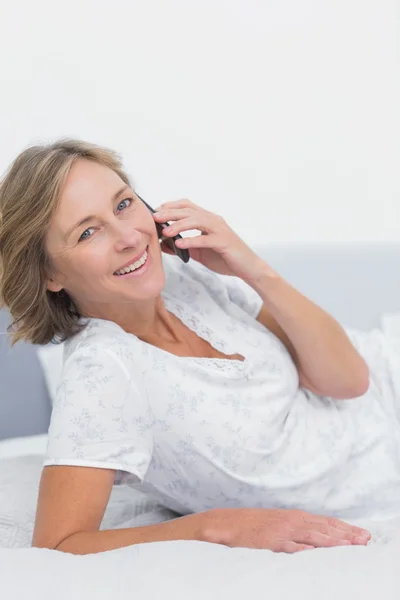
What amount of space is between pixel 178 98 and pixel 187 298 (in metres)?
0.91

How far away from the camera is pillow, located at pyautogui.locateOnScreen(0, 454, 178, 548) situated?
1.70 m

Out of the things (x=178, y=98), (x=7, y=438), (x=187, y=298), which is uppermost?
(x=178, y=98)

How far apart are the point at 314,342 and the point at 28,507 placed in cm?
65

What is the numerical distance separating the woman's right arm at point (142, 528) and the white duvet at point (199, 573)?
96 millimetres

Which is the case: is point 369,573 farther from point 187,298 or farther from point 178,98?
point 178,98

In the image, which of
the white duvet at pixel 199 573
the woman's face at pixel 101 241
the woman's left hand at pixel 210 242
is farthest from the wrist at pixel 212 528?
the woman's left hand at pixel 210 242

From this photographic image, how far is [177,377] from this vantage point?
1.53m

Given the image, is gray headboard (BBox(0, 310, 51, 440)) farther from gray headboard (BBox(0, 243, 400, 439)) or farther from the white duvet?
the white duvet

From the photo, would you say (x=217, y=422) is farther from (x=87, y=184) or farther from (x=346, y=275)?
(x=346, y=275)

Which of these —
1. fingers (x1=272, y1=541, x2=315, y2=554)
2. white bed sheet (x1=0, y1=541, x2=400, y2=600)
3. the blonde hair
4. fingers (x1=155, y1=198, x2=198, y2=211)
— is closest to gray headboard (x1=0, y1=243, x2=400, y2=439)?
fingers (x1=155, y1=198, x2=198, y2=211)

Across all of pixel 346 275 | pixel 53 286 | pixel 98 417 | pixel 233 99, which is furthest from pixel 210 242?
pixel 233 99

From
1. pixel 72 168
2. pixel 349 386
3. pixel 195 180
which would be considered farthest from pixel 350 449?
pixel 195 180

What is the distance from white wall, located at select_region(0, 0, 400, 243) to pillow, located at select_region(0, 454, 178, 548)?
2.65 feet

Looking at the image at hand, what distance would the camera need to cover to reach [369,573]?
111 centimetres
